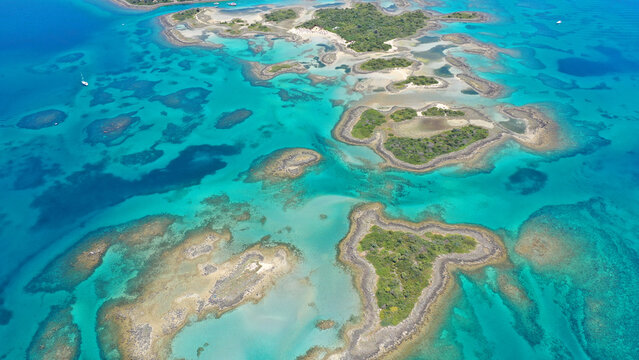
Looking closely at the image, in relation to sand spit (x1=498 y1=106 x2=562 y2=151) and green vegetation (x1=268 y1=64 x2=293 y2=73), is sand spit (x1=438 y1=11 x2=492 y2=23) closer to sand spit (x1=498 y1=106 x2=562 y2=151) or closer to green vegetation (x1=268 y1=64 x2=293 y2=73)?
sand spit (x1=498 y1=106 x2=562 y2=151)

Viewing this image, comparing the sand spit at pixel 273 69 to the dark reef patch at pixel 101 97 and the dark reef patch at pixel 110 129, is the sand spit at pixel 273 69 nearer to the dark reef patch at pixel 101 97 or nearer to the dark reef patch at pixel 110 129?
the dark reef patch at pixel 110 129

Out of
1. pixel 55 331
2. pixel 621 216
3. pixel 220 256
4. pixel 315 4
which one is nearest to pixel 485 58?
pixel 621 216

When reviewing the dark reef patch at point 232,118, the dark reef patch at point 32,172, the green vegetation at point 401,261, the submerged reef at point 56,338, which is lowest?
the submerged reef at point 56,338

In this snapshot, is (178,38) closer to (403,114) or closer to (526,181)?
(403,114)

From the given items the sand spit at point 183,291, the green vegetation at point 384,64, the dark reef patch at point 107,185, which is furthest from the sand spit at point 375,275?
the green vegetation at point 384,64

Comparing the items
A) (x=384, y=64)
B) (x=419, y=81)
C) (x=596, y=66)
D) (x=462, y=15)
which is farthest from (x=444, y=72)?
(x=462, y=15)

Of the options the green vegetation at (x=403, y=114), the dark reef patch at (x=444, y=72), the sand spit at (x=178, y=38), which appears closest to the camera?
the green vegetation at (x=403, y=114)

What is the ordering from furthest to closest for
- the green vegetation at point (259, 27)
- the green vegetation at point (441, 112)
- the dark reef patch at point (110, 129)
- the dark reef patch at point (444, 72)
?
the green vegetation at point (259, 27), the dark reef patch at point (444, 72), the green vegetation at point (441, 112), the dark reef patch at point (110, 129)

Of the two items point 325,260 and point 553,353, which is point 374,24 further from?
point 553,353
